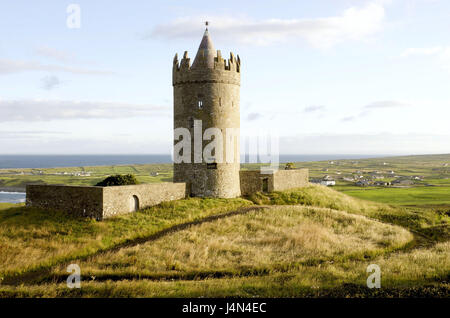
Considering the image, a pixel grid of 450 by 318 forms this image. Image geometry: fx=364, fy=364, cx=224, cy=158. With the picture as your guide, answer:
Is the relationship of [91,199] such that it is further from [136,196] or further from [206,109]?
[206,109]

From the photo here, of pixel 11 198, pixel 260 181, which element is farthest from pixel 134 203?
pixel 11 198

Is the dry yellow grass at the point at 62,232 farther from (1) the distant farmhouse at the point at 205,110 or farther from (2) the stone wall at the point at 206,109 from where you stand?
(2) the stone wall at the point at 206,109

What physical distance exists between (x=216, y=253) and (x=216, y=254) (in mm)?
96

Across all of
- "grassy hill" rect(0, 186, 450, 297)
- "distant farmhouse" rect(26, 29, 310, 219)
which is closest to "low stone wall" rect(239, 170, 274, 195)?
"distant farmhouse" rect(26, 29, 310, 219)

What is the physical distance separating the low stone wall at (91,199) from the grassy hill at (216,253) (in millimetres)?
680

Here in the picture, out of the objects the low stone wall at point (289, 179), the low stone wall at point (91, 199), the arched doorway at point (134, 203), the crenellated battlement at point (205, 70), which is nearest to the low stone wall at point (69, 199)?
the low stone wall at point (91, 199)

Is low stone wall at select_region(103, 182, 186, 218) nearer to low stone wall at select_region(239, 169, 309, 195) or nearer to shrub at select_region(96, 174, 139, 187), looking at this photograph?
shrub at select_region(96, 174, 139, 187)

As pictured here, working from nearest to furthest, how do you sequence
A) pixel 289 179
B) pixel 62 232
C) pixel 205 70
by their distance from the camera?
pixel 62 232, pixel 205 70, pixel 289 179

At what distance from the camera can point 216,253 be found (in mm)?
17031

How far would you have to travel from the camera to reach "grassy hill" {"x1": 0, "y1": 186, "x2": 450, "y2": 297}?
459 inches

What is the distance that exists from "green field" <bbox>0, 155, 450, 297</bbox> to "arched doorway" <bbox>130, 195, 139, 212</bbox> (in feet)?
3.26

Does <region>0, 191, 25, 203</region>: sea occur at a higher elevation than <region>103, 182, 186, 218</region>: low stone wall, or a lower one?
lower

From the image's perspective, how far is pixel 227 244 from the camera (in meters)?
18.3
